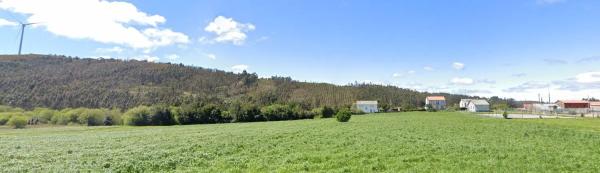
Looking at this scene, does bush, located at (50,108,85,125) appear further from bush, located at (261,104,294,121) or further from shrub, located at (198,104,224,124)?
bush, located at (261,104,294,121)

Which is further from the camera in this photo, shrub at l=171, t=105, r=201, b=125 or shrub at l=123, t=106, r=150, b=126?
shrub at l=123, t=106, r=150, b=126

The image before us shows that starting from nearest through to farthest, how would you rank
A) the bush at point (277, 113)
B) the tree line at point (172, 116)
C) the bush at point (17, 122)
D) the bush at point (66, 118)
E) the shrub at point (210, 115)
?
the tree line at point (172, 116), the shrub at point (210, 115), the bush at point (17, 122), the bush at point (277, 113), the bush at point (66, 118)

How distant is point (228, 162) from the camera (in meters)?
18.8

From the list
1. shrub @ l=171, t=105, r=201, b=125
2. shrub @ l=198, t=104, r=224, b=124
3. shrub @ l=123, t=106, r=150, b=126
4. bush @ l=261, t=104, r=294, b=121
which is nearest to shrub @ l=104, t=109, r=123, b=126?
shrub @ l=123, t=106, r=150, b=126

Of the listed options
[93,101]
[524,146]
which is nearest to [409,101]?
[93,101]

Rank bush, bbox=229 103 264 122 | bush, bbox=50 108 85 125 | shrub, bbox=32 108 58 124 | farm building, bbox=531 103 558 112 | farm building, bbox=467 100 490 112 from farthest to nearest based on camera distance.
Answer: farm building, bbox=467 100 490 112 → farm building, bbox=531 103 558 112 → shrub, bbox=32 108 58 124 → bush, bbox=50 108 85 125 → bush, bbox=229 103 264 122

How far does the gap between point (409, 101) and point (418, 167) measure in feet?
621

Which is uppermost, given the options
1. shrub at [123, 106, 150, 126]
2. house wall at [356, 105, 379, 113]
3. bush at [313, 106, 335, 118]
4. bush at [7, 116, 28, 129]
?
house wall at [356, 105, 379, 113]

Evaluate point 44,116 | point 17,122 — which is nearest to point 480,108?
point 44,116

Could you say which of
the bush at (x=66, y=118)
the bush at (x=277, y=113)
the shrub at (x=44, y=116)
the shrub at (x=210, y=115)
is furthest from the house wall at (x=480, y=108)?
the shrub at (x=44, y=116)

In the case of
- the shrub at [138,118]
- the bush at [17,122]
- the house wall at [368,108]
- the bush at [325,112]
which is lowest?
the bush at [17,122]

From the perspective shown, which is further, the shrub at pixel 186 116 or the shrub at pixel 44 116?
the shrub at pixel 44 116

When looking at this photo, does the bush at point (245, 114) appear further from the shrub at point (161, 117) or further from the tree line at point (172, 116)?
the shrub at point (161, 117)

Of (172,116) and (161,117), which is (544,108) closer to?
(172,116)
